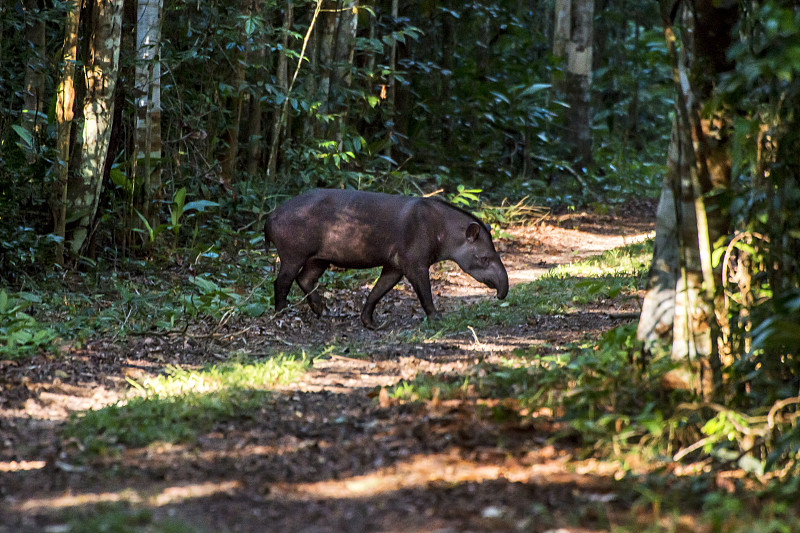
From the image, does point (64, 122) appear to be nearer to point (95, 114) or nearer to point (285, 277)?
point (95, 114)

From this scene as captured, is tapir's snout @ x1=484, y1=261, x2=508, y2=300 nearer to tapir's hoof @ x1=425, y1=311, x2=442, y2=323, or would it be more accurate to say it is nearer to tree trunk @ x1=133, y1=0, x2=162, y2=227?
tapir's hoof @ x1=425, y1=311, x2=442, y2=323

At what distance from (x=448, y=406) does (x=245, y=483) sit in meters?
1.24

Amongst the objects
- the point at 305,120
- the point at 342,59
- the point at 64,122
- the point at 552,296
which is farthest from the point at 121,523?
the point at 342,59

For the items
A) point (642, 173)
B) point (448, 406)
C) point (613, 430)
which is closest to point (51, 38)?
point (448, 406)

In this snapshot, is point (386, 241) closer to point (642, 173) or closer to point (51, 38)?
point (51, 38)

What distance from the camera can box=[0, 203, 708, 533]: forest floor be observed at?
328cm

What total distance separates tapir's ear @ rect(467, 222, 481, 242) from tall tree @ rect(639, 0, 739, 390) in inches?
157

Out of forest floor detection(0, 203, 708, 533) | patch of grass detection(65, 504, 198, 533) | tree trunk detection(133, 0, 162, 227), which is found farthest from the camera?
tree trunk detection(133, 0, 162, 227)

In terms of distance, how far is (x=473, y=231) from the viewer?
28.3 feet

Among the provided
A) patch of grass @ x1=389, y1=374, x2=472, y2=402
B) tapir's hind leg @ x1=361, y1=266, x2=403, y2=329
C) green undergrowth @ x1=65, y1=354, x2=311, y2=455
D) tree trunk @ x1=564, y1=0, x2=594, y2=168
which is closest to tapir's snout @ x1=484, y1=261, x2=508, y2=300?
tapir's hind leg @ x1=361, y1=266, x2=403, y2=329

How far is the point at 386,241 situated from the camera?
8.35 m

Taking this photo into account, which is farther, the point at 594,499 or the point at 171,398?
the point at 171,398

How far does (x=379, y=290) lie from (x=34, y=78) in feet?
14.8

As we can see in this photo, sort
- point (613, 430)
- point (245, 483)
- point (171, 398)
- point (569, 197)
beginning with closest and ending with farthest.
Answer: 1. point (245, 483)
2. point (613, 430)
3. point (171, 398)
4. point (569, 197)
